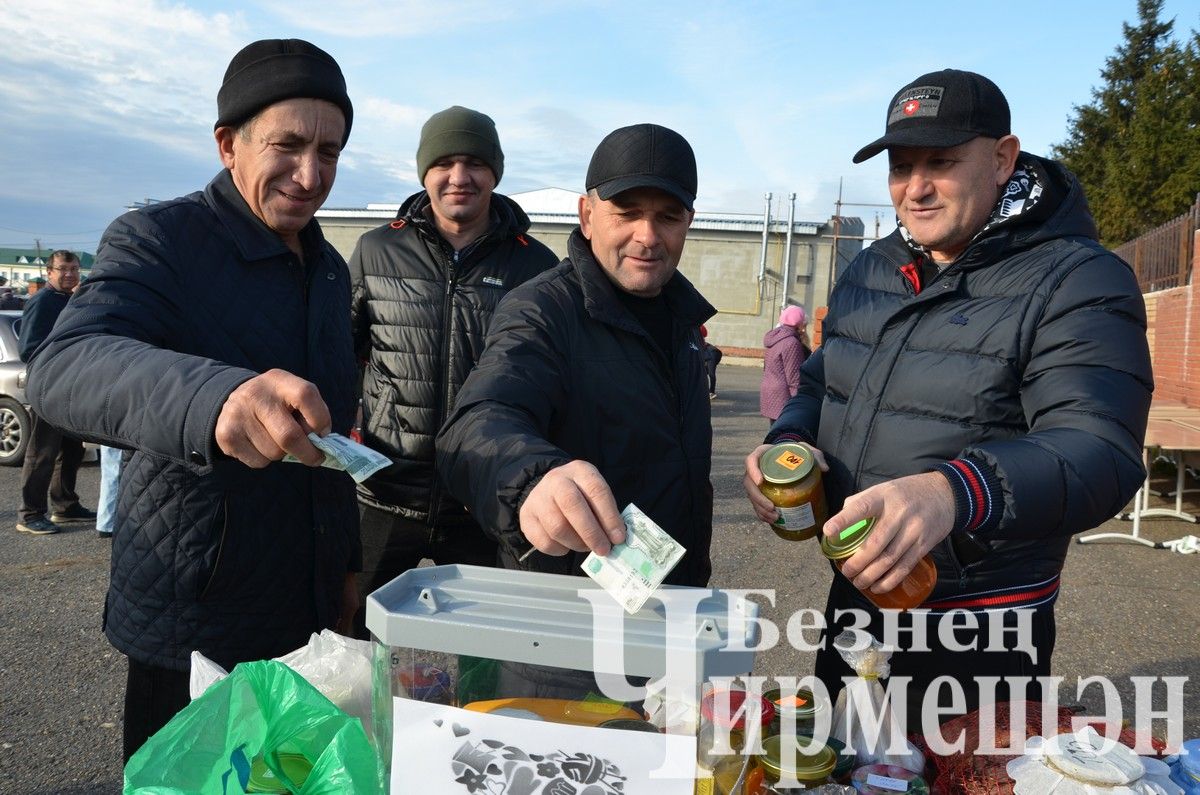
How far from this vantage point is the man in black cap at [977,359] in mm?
1766

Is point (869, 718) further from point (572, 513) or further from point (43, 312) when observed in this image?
point (43, 312)

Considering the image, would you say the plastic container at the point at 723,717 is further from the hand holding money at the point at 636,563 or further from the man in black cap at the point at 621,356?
the man in black cap at the point at 621,356

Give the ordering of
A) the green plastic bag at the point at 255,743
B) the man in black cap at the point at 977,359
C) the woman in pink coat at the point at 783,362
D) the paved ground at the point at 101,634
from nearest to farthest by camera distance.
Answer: the green plastic bag at the point at 255,743 < the man in black cap at the point at 977,359 < the paved ground at the point at 101,634 < the woman in pink coat at the point at 783,362

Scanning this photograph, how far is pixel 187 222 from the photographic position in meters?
2.01

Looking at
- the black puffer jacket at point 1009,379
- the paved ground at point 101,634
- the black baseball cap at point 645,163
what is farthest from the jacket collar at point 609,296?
the paved ground at point 101,634

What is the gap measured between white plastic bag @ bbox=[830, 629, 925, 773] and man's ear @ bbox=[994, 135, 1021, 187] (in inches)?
50.3

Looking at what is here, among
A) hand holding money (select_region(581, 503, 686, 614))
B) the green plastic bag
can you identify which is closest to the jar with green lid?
hand holding money (select_region(581, 503, 686, 614))

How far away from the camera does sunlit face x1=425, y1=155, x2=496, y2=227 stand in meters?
3.43

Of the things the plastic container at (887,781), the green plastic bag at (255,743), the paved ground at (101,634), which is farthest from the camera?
the paved ground at (101,634)

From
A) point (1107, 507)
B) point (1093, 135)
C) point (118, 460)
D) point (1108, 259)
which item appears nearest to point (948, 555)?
point (1107, 507)

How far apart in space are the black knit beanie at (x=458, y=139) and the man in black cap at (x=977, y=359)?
1760 millimetres

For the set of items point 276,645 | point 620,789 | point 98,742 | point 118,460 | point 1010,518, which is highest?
point 1010,518

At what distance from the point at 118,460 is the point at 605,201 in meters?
6.40

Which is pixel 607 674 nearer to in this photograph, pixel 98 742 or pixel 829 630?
pixel 829 630
